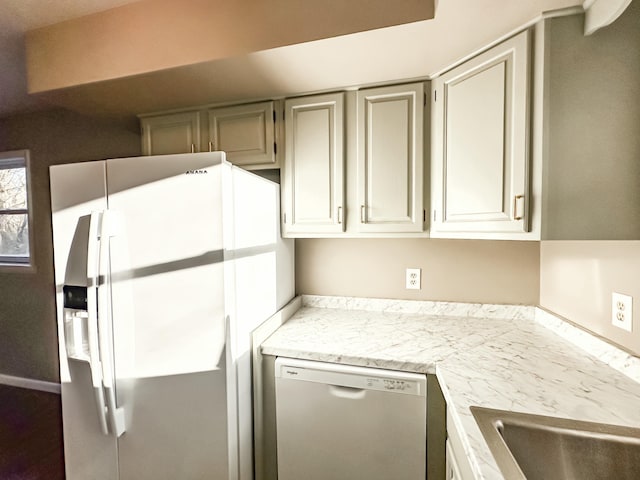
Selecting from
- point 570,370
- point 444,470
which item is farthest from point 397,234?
point 444,470

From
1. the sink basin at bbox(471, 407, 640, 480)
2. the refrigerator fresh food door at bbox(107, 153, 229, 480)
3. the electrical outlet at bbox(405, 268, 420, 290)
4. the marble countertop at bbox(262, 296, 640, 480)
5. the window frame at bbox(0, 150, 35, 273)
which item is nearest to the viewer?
the sink basin at bbox(471, 407, 640, 480)

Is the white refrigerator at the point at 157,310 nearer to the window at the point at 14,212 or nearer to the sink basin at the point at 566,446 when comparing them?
the sink basin at the point at 566,446

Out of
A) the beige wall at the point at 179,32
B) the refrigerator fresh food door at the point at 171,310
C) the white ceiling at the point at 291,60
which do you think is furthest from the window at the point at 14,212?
the refrigerator fresh food door at the point at 171,310

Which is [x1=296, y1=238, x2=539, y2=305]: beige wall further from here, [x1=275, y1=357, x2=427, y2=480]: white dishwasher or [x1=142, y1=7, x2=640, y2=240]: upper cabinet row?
[x1=275, y1=357, x2=427, y2=480]: white dishwasher

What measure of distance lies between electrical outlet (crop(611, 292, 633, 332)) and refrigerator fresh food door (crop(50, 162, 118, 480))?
1.98 metres

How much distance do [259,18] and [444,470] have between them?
6.43 ft

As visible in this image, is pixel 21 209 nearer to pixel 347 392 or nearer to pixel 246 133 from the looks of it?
pixel 246 133

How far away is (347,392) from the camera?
46.5 inches

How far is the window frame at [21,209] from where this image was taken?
2.47 meters

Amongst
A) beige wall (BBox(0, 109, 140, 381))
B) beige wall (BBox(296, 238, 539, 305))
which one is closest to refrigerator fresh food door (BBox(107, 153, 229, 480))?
beige wall (BBox(296, 238, 539, 305))

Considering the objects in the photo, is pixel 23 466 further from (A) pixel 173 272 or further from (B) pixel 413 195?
(B) pixel 413 195

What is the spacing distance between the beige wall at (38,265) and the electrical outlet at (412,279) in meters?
2.49

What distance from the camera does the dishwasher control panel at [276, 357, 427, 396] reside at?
1109mm

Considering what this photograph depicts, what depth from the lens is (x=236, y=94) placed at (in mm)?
1572
